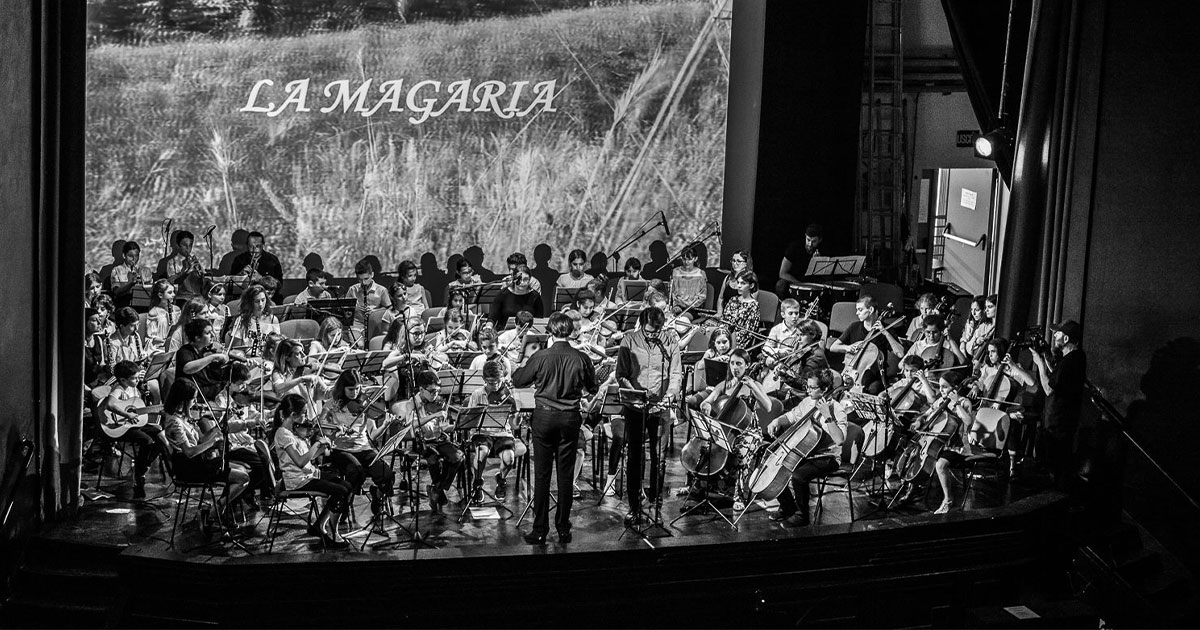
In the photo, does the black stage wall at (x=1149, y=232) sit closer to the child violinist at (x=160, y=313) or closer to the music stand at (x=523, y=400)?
the music stand at (x=523, y=400)

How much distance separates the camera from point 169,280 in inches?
446

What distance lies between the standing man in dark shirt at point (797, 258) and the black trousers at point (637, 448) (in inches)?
195

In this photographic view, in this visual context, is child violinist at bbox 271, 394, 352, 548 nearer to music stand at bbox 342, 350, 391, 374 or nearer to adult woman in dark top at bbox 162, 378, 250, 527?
adult woman in dark top at bbox 162, 378, 250, 527

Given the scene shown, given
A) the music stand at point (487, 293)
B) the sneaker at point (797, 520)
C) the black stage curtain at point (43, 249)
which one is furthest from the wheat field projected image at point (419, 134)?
the sneaker at point (797, 520)

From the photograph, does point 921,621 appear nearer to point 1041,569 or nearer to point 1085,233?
point 1041,569

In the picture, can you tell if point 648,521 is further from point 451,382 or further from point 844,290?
point 844,290

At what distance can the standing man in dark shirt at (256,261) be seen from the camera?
1230cm

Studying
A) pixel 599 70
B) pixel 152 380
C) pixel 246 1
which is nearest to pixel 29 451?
pixel 152 380

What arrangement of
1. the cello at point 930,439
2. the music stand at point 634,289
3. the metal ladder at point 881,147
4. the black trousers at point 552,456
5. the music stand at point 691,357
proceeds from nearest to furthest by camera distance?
the black trousers at point 552,456 < the cello at point 930,439 < the music stand at point 691,357 < the music stand at point 634,289 < the metal ladder at point 881,147

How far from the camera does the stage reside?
7.95 metres

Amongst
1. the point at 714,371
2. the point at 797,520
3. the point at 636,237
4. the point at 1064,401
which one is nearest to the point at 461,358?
the point at 714,371

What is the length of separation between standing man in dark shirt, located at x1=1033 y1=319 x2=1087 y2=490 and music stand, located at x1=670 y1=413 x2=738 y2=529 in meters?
2.95

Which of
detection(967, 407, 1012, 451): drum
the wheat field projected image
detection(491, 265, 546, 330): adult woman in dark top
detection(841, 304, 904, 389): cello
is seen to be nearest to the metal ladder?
the wheat field projected image

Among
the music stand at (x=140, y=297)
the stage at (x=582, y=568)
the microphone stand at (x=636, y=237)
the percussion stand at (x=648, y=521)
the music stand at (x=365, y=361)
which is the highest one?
the microphone stand at (x=636, y=237)
